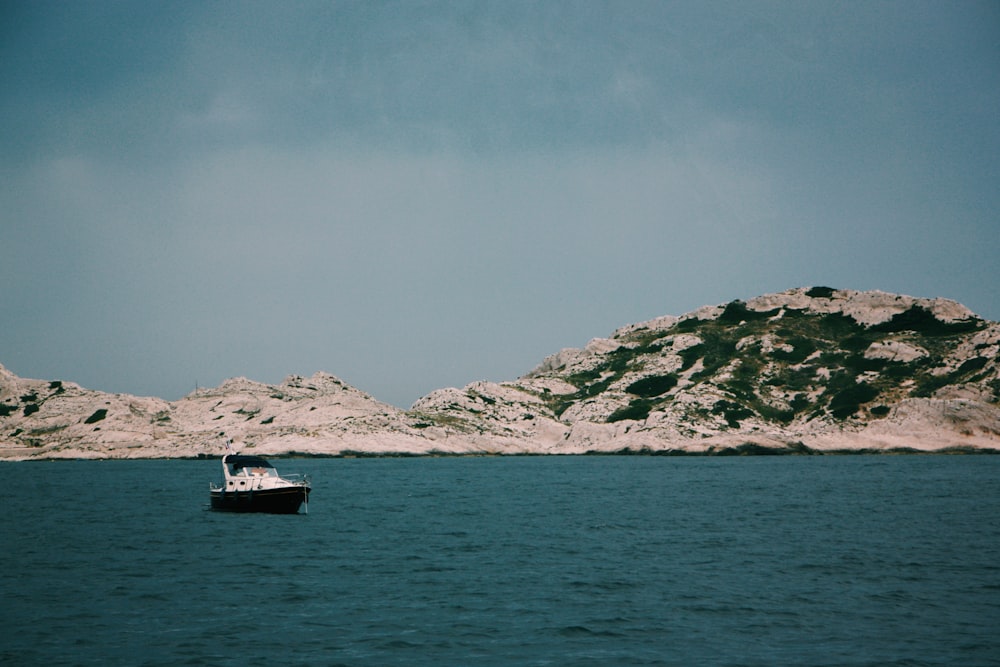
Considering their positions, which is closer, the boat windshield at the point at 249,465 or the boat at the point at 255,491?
the boat at the point at 255,491

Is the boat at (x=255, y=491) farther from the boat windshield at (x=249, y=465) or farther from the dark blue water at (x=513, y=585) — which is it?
the dark blue water at (x=513, y=585)

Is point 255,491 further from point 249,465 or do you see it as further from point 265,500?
point 249,465

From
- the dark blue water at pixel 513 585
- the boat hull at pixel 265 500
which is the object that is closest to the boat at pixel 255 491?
the boat hull at pixel 265 500

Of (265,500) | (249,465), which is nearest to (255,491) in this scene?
(265,500)

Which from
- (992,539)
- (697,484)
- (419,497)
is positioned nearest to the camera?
(992,539)

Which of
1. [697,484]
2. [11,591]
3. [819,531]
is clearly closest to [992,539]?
[819,531]

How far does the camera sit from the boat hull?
274ft

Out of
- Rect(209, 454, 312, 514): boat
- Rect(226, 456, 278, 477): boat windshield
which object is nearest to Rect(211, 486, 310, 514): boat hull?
Rect(209, 454, 312, 514): boat

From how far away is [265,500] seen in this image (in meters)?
85.0

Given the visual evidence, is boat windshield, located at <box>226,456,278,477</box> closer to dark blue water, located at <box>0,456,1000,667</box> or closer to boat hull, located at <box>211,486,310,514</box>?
boat hull, located at <box>211,486,310,514</box>

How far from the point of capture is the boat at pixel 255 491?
8381 cm

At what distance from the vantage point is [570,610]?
35.4 meters

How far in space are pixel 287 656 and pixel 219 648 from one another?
293 centimetres

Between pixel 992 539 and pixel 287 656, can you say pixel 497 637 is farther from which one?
pixel 992 539
